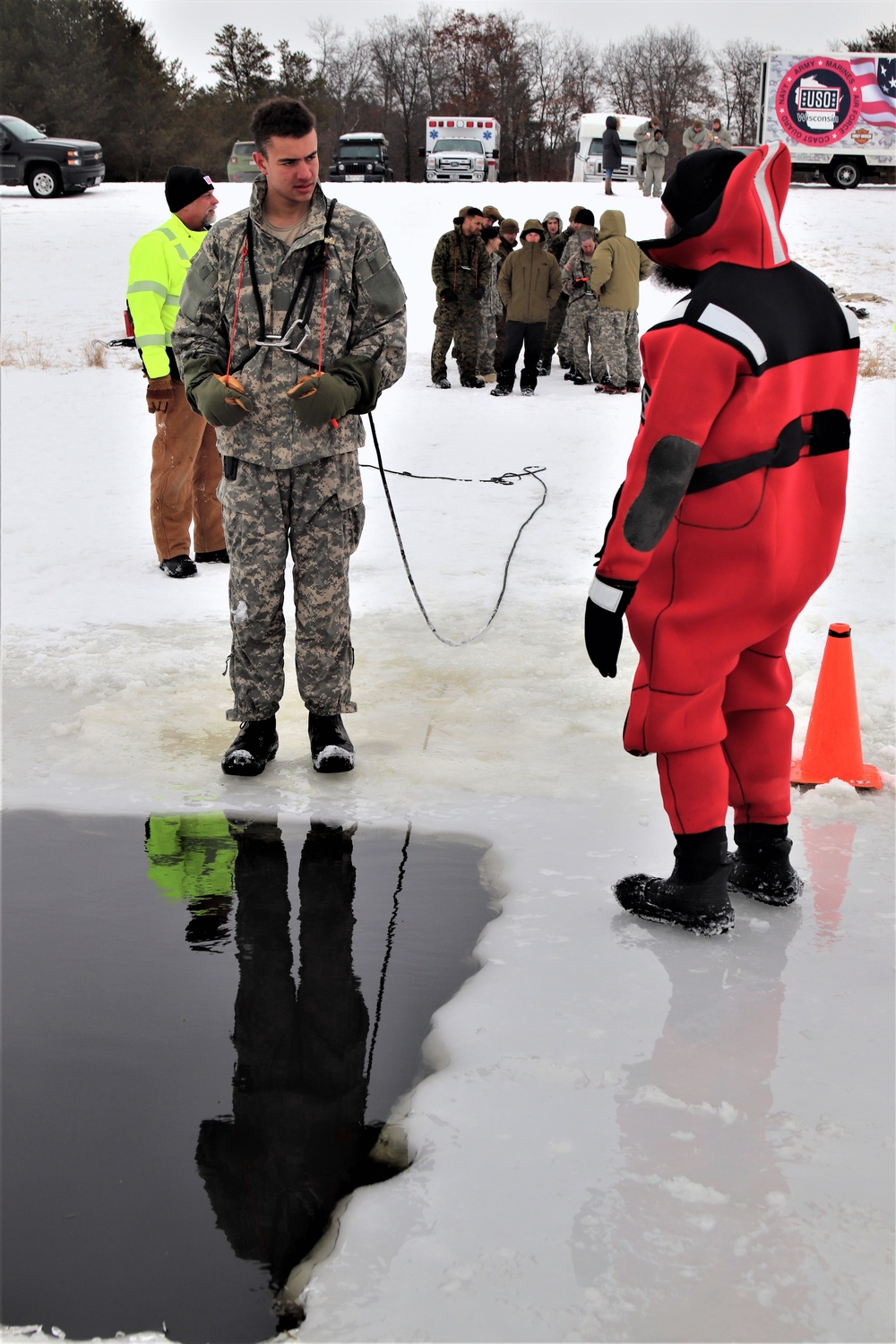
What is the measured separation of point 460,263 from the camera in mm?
11484

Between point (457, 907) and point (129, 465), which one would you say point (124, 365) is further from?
point (457, 907)

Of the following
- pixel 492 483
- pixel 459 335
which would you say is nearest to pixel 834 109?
pixel 459 335

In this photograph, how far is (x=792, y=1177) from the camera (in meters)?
2.12

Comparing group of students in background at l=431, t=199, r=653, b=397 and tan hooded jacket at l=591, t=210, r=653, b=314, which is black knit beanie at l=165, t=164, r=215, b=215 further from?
tan hooded jacket at l=591, t=210, r=653, b=314

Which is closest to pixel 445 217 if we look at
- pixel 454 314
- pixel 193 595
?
pixel 454 314

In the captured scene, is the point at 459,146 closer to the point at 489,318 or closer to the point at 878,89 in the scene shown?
the point at 878,89

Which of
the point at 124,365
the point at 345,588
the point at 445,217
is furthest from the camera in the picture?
the point at 445,217

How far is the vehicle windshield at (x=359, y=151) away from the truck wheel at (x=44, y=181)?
855 centimetres

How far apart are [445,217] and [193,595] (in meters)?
17.7

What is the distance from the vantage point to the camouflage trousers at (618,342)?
11297mm

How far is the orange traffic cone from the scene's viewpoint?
3742mm

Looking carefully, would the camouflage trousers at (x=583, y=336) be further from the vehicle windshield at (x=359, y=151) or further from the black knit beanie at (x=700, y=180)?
the vehicle windshield at (x=359, y=151)

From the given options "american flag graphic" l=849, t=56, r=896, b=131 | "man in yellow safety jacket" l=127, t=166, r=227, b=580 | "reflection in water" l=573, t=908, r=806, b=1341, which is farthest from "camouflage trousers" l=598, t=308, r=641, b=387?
"american flag graphic" l=849, t=56, r=896, b=131

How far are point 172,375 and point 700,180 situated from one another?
12.2ft
